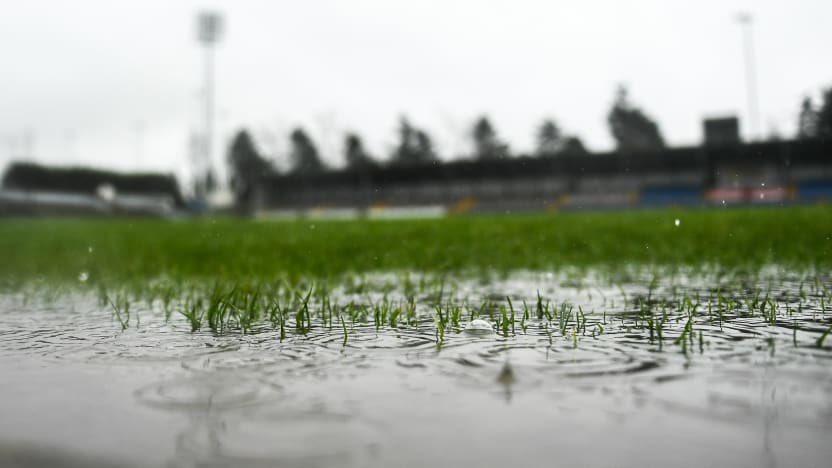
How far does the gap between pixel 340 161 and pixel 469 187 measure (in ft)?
113

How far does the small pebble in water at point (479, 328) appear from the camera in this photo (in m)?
2.18

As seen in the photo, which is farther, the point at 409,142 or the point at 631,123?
the point at 409,142

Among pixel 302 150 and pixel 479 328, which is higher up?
pixel 302 150

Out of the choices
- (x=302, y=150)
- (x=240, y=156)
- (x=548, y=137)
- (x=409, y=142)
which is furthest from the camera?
(x=240, y=156)

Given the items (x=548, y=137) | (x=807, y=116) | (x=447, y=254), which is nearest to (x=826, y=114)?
(x=807, y=116)

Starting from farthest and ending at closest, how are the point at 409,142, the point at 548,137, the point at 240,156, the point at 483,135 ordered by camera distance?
the point at 240,156
the point at 409,142
the point at 483,135
the point at 548,137

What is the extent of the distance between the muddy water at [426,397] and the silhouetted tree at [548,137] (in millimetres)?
74032

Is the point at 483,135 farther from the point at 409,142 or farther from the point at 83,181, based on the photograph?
the point at 83,181

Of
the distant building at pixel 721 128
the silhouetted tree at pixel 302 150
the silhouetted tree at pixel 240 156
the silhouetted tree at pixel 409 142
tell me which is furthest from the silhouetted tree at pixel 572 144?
the silhouetted tree at pixel 240 156

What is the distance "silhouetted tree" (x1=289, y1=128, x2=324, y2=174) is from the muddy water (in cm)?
8534

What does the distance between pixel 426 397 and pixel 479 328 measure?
85 cm

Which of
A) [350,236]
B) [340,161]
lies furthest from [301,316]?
[340,161]

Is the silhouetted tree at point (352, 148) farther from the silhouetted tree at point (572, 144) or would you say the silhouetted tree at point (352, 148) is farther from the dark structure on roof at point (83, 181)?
the silhouetted tree at point (572, 144)

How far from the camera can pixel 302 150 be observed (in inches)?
3494
